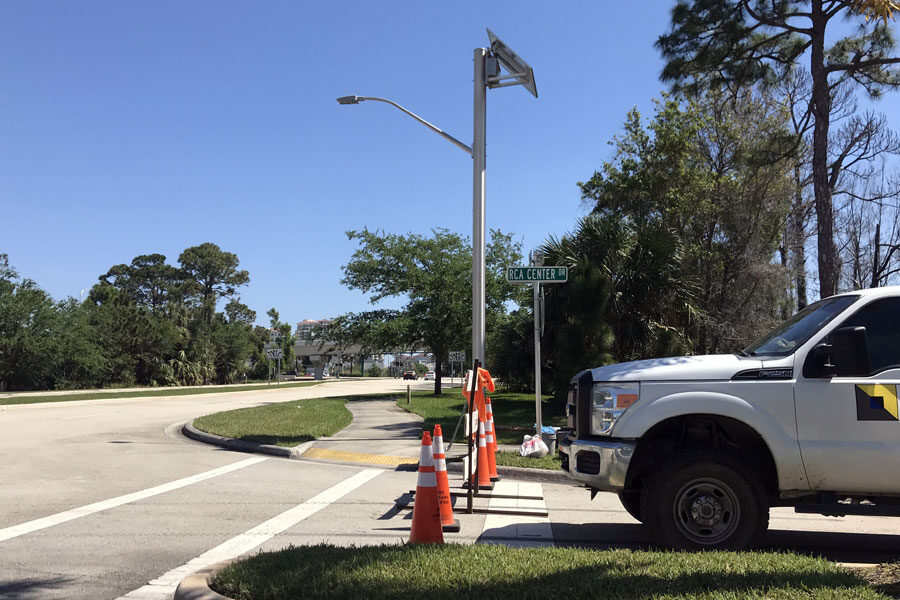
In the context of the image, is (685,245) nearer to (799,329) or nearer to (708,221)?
(708,221)

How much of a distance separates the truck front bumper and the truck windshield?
58.9 inches

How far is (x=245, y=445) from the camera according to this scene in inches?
531

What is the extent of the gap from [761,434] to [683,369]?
2.43 feet

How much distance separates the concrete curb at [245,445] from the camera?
12.6 metres

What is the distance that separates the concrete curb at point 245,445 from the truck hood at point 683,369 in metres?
7.98

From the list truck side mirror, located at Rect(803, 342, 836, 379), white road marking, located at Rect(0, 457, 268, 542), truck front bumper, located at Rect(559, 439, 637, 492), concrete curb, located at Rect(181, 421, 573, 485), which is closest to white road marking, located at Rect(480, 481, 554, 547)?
concrete curb, located at Rect(181, 421, 573, 485)

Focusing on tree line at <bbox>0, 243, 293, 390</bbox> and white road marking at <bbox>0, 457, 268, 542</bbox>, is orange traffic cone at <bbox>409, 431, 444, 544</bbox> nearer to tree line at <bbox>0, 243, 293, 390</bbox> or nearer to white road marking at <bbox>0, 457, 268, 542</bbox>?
white road marking at <bbox>0, 457, 268, 542</bbox>

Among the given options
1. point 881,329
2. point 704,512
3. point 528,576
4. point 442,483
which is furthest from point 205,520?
point 881,329

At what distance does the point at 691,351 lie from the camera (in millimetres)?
18844

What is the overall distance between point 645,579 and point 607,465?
1417 mm

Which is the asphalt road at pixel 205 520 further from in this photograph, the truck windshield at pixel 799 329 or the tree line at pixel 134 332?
the tree line at pixel 134 332

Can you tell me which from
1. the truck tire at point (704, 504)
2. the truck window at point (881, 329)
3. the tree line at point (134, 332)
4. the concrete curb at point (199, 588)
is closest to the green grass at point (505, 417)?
the truck tire at point (704, 504)

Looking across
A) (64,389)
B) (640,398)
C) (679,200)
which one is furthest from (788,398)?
(64,389)

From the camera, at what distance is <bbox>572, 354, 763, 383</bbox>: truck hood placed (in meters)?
5.55
